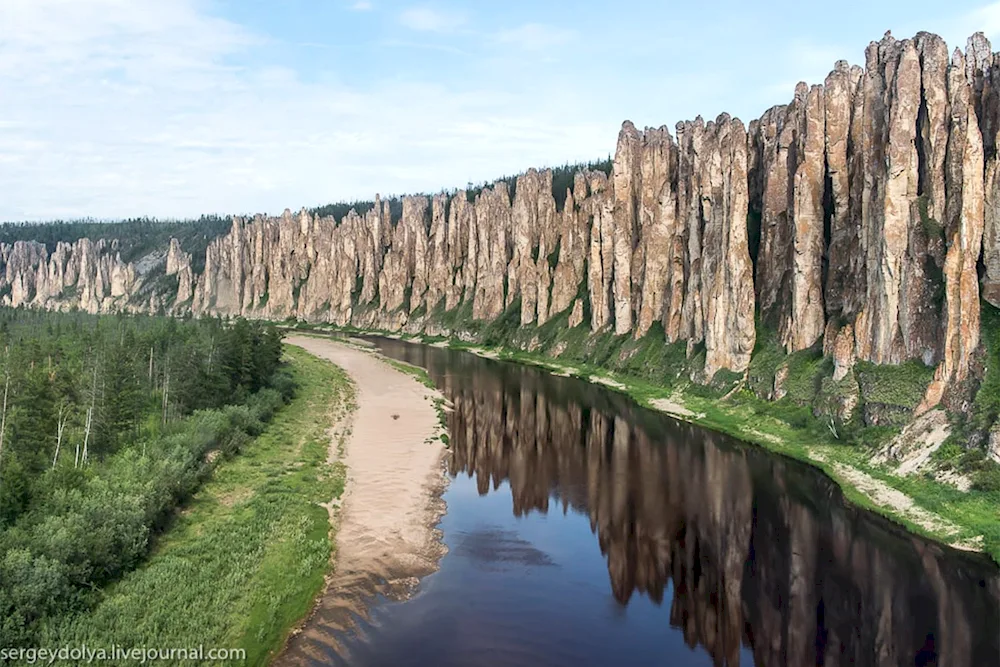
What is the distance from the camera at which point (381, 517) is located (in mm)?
41250

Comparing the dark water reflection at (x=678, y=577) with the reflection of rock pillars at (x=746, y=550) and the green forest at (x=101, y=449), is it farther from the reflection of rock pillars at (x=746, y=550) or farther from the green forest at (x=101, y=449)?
the green forest at (x=101, y=449)

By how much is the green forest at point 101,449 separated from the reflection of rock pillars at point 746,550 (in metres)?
19.4

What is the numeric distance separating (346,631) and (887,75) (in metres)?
66.9

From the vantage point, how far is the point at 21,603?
24.9 metres

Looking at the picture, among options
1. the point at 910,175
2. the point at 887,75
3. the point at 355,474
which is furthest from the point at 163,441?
the point at 887,75

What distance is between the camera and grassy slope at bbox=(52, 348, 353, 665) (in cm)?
2620

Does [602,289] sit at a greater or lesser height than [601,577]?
greater

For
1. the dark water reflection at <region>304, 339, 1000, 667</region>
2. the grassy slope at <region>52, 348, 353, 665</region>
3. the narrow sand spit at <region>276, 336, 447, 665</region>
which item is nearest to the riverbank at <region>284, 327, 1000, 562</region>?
the dark water reflection at <region>304, 339, 1000, 667</region>

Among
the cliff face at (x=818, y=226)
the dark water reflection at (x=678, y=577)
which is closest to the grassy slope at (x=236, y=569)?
the dark water reflection at (x=678, y=577)

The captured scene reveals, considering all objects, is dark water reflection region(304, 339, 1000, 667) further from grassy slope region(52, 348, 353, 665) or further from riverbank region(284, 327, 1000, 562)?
grassy slope region(52, 348, 353, 665)

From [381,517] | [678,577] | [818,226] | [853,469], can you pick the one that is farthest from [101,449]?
[818,226]

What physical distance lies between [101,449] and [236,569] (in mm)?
20348

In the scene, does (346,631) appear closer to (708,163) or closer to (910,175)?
(910,175)

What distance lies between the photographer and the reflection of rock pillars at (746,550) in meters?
28.3
